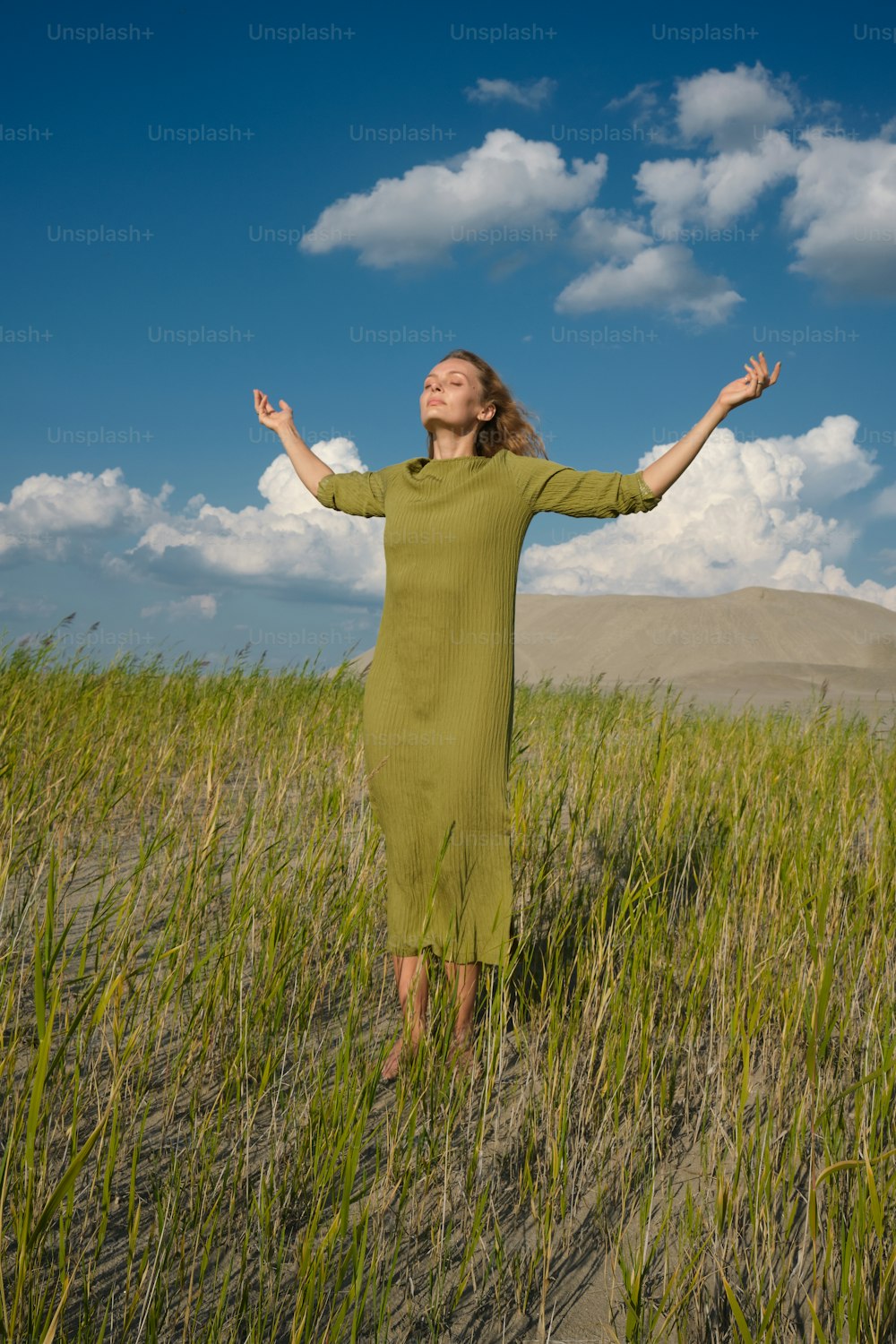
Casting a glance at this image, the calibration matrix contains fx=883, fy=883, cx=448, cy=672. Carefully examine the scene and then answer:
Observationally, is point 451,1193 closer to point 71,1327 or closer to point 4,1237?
point 71,1327

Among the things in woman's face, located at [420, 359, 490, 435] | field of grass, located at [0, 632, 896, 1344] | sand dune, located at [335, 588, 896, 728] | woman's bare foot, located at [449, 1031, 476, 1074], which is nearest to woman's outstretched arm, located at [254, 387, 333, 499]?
woman's face, located at [420, 359, 490, 435]

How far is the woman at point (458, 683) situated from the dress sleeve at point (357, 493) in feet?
0.74

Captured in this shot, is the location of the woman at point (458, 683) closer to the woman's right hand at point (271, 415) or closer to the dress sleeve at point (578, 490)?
the dress sleeve at point (578, 490)

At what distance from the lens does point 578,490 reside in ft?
7.41

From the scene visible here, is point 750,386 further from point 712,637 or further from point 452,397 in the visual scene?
point 712,637

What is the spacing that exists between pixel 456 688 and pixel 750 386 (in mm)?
1093

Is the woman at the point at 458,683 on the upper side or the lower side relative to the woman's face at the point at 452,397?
lower

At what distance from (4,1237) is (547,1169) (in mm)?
1003

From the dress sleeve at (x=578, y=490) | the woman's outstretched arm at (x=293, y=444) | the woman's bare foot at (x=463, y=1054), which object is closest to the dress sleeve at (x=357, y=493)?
the woman's outstretched arm at (x=293, y=444)

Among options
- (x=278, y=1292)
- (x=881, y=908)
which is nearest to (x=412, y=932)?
(x=278, y=1292)

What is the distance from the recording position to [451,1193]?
1683mm

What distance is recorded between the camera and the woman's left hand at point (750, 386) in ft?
7.47

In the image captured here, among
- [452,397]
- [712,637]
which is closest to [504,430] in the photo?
[452,397]

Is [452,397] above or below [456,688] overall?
above
